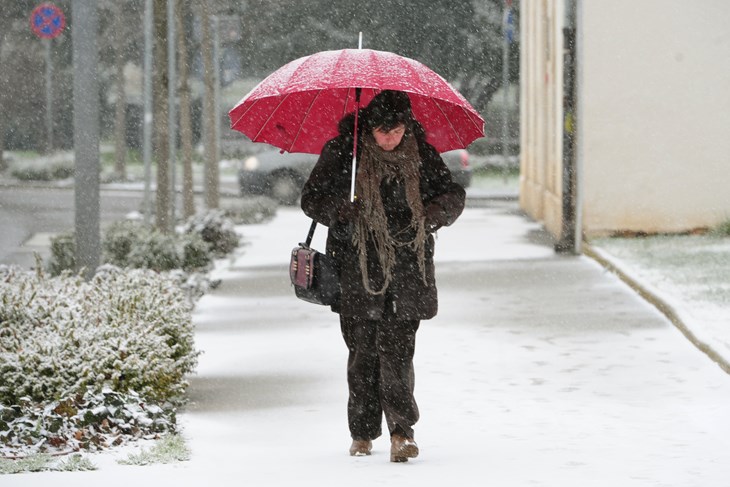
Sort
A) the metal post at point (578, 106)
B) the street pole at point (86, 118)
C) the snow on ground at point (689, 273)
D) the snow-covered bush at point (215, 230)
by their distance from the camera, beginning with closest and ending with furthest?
the street pole at point (86, 118), the snow on ground at point (689, 273), the metal post at point (578, 106), the snow-covered bush at point (215, 230)

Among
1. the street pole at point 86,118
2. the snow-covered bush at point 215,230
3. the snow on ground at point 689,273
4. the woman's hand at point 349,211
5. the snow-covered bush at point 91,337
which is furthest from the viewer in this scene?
the snow-covered bush at point 215,230

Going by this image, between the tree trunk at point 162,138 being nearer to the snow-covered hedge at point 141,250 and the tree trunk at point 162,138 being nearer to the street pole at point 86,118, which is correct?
the snow-covered hedge at point 141,250

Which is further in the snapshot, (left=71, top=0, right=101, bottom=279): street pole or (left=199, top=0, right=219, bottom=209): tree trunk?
(left=199, top=0, right=219, bottom=209): tree trunk

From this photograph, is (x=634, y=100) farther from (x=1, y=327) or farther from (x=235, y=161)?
(x=235, y=161)

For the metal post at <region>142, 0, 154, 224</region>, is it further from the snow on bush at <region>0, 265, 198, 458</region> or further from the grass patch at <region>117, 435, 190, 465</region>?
the grass patch at <region>117, 435, 190, 465</region>

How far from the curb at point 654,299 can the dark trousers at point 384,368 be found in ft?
10.9

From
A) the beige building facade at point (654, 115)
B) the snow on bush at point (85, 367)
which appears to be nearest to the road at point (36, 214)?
the beige building facade at point (654, 115)

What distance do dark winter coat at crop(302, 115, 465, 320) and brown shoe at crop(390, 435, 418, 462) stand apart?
0.57 m

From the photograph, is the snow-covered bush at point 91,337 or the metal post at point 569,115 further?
the metal post at point 569,115

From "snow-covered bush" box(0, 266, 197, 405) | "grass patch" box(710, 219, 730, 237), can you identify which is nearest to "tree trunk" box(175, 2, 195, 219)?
"grass patch" box(710, 219, 730, 237)

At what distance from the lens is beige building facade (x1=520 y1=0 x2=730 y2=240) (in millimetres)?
20078

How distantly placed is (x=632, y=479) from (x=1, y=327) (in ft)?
12.9

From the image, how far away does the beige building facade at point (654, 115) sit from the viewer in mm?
20078

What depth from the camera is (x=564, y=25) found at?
1984cm
